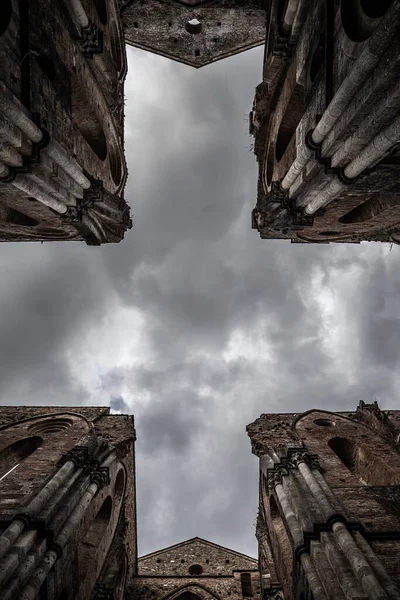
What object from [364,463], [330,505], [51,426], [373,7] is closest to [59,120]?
[373,7]

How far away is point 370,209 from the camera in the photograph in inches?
484

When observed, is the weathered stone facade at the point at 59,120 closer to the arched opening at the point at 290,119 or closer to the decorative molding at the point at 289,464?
the arched opening at the point at 290,119

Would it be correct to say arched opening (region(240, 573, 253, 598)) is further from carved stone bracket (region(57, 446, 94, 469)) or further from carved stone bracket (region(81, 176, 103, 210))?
carved stone bracket (region(81, 176, 103, 210))

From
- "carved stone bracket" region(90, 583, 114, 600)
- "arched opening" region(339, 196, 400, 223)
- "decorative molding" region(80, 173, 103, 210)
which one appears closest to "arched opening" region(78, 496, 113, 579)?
"carved stone bracket" region(90, 583, 114, 600)

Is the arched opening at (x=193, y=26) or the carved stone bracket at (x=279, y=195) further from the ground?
the arched opening at (x=193, y=26)

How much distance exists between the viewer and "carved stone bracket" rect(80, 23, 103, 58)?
11023 mm

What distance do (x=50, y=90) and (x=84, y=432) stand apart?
32.8 ft

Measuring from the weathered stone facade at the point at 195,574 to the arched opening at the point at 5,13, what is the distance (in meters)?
16.9

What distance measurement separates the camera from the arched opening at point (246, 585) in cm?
1541

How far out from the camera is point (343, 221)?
45.8 feet

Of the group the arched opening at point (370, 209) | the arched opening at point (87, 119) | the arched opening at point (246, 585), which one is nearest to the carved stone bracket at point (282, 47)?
the arched opening at point (370, 209)

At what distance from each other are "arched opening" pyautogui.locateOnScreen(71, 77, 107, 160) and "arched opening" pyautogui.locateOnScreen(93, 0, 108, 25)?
3312 mm

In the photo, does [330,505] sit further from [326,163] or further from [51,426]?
[51,426]

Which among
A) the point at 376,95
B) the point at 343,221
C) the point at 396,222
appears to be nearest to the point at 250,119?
the point at 343,221
